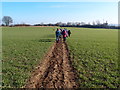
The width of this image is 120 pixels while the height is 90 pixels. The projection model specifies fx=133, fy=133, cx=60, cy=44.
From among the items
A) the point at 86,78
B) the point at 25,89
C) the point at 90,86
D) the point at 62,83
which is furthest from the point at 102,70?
the point at 25,89

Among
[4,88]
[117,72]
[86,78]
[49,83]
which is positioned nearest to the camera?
[4,88]

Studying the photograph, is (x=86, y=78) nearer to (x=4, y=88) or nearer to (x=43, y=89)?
(x=43, y=89)

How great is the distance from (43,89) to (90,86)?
2.10 metres

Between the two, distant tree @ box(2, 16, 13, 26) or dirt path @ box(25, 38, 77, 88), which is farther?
distant tree @ box(2, 16, 13, 26)

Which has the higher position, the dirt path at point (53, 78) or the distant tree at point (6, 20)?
the distant tree at point (6, 20)

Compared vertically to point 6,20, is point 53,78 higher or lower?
lower

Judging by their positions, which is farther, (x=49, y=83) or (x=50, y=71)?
(x=50, y=71)

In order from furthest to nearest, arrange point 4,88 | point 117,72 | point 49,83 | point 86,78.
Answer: point 117,72
point 86,78
point 49,83
point 4,88

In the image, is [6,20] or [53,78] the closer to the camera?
[53,78]

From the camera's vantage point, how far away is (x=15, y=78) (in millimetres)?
6738

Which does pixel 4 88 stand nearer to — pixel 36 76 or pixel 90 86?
pixel 36 76

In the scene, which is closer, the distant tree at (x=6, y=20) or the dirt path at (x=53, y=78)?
the dirt path at (x=53, y=78)

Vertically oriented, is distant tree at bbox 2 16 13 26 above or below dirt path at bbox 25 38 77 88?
above

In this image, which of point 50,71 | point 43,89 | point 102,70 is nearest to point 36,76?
point 50,71
